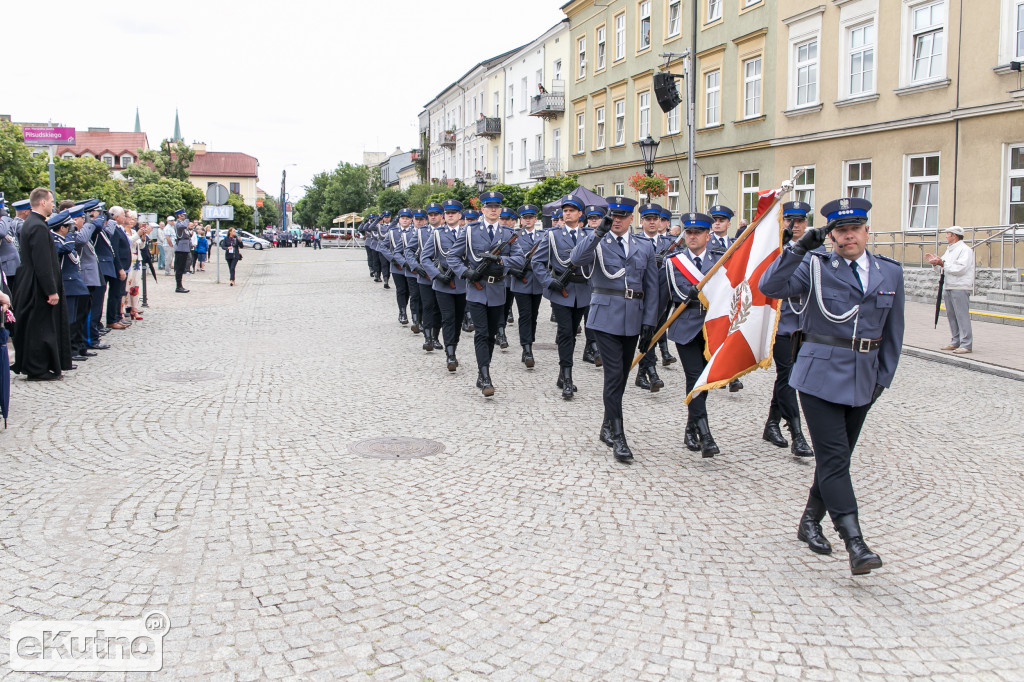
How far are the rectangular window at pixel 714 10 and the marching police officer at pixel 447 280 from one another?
21831mm

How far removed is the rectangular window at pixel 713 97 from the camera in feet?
96.6

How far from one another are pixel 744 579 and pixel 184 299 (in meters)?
18.7

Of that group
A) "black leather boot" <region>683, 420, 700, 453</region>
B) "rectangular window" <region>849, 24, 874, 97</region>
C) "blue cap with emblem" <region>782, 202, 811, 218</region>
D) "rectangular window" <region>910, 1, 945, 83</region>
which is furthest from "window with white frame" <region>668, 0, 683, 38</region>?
"black leather boot" <region>683, 420, 700, 453</region>

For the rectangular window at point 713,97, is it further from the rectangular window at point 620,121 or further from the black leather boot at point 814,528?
the black leather boot at point 814,528

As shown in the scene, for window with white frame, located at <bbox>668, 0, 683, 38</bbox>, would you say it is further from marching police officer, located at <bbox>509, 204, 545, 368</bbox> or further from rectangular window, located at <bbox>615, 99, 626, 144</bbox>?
marching police officer, located at <bbox>509, 204, 545, 368</bbox>

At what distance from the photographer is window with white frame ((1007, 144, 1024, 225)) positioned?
17.9 m

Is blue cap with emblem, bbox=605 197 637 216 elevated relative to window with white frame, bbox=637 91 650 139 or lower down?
lower down

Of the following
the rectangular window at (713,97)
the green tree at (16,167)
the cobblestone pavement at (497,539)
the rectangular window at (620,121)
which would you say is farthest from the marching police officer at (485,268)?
the rectangular window at (620,121)

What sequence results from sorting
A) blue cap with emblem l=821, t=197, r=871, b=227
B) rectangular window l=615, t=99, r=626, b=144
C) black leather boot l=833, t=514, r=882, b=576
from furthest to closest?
rectangular window l=615, t=99, r=626, b=144
blue cap with emblem l=821, t=197, r=871, b=227
black leather boot l=833, t=514, r=882, b=576

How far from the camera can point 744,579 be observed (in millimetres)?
4363

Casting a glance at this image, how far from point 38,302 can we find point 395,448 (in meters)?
5.12

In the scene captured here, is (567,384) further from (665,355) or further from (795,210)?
(795,210)

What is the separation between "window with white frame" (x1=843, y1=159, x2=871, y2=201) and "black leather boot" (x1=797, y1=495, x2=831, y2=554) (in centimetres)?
1914

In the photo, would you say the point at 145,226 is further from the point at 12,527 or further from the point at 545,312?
the point at 12,527
